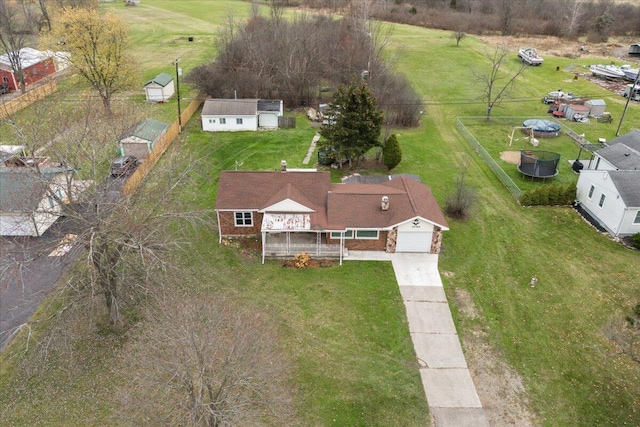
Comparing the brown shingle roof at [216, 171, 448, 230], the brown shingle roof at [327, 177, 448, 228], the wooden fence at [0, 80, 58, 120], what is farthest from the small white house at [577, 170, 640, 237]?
the wooden fence at [0, 80, 58, 120]

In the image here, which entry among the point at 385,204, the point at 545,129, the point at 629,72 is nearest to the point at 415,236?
the point at 385,204

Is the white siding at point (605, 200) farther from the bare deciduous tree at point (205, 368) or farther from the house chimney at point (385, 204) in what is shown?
the bare deciduous tree at point (205, 368)

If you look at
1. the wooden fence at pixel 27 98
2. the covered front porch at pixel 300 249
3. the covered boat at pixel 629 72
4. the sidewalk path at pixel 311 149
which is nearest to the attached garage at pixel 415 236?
the covered front porch at pixel 300 249

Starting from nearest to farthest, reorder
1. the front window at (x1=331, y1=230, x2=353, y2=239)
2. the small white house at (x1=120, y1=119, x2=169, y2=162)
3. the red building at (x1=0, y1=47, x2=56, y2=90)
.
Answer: the front window at (x1=331, y1=230, x2=353, y2=239) < the small white house at (x1=120, y1=119, x2=169, y2=162) < the red building at (x1=0, y1=47, x2=56, y2=90)

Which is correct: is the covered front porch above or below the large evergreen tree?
below

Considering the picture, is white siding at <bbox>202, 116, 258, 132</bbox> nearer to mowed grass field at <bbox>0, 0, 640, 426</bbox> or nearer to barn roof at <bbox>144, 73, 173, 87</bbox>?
mowed grass field at <bbox>0, 0, 640, 426</bbox>

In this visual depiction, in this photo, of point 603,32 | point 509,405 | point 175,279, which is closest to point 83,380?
point 175,279

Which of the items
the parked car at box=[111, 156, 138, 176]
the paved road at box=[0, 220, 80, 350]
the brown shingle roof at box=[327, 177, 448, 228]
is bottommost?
the paved road at box=[0, 220, 80, 350]

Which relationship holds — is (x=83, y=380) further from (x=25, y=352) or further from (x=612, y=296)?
(x=612, y=296)
